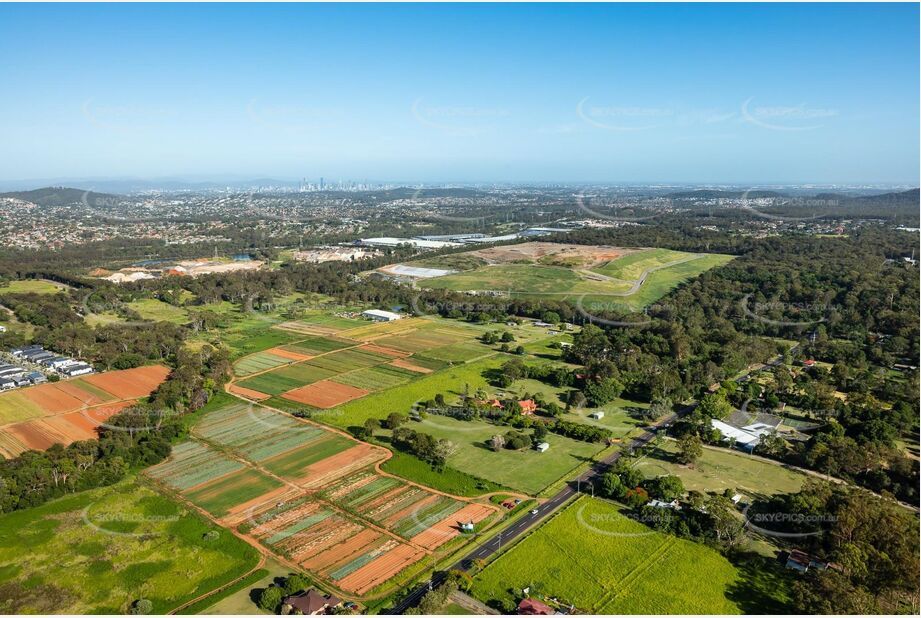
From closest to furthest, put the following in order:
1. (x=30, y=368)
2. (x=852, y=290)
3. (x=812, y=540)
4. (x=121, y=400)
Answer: (x=812, y=540) < (x=121, y=400) < (x=30, y=368) < (x=852, y=290)

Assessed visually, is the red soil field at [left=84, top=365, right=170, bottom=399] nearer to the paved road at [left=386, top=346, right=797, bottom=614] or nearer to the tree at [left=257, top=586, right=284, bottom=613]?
the tree at [left=257, top=586, right=284, bottom=613]

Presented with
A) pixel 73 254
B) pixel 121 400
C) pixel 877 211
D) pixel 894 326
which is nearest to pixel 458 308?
pixel 121 400

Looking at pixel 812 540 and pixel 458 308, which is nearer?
pixel 812 540

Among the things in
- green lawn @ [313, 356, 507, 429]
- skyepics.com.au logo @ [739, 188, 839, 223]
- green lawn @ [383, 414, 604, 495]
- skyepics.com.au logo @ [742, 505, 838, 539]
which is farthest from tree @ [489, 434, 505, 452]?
skyepics.com.au logo @ [739, 188, 839, 223]

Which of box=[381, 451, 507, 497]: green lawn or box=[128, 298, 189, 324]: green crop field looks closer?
box=[381, 451, 507, 497]: green lawn

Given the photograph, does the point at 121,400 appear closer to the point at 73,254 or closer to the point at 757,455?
the point at 757,455

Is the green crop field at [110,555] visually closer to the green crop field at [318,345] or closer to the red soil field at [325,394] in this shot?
the red soil field at [325,394]

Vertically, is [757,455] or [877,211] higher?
[877,211]
